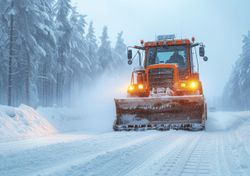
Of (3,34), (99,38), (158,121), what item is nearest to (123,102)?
(158,121)

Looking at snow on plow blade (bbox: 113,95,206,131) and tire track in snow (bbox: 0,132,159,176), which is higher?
snow on plow blade (bbox: 113,95,206,131)

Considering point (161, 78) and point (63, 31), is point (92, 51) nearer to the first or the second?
point (63, 31)

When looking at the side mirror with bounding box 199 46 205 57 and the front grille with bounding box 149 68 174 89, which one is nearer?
the side mirror with bounding box 199 46 205 57

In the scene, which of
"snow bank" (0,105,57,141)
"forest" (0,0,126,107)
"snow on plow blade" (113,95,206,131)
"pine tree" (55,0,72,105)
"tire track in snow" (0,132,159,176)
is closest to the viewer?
"tire track in snow" (0,132,159,176)

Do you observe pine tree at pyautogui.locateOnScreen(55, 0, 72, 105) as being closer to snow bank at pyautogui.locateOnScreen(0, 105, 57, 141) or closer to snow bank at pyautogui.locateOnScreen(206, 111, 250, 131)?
snow bank at pyautogui.locateOnScreen(206, 111, 250, 131)

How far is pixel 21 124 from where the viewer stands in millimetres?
11195

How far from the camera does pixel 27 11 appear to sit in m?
24.8

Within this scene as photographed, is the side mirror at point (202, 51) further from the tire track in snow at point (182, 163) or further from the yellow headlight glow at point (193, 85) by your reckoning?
the tire track in snow at point (182, 163)

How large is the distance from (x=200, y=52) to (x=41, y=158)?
861cm

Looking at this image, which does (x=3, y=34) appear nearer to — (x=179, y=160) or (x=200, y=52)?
(x=200, y=52)

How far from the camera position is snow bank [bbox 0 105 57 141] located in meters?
9.98

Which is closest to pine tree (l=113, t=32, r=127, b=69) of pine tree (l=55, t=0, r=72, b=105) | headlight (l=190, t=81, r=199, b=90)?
pine tree (l=55, t=0, r=72, b=105)

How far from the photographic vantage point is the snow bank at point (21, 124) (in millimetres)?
9984

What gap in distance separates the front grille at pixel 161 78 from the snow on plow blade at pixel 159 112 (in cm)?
134
